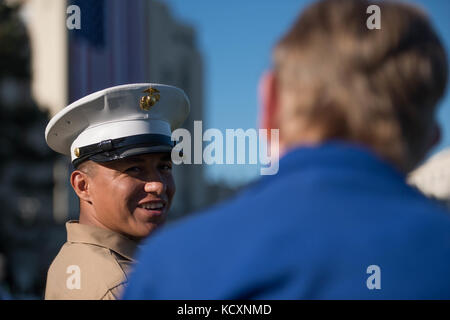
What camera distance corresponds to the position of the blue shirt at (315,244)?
83 cm

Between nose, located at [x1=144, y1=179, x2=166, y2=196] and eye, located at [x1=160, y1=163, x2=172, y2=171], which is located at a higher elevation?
eye, located at [x1=160, y1=163, x2=172, y2=171]

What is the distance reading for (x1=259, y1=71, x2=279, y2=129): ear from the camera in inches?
38.5

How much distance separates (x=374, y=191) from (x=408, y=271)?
0.34 ft

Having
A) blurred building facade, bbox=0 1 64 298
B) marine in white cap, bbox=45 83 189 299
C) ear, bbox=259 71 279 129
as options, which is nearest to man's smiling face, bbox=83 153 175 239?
marine in white cap, bbox=45 83 189 299

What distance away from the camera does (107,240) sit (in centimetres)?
188

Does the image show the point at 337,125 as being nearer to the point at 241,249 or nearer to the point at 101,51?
the point at 241,249

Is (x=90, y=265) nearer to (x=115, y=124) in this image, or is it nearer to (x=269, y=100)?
(x=115, y=124)

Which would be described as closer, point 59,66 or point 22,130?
point 22,130

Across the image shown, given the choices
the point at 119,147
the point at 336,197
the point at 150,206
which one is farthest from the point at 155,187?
the point at 336,197

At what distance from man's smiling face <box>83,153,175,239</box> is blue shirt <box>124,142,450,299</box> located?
1.02 meters

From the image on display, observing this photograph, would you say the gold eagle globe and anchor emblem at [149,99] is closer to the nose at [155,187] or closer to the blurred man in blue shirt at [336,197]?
the nose at [155,187]

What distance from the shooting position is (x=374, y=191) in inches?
33.8

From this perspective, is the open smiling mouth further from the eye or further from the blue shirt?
the blue shirt
